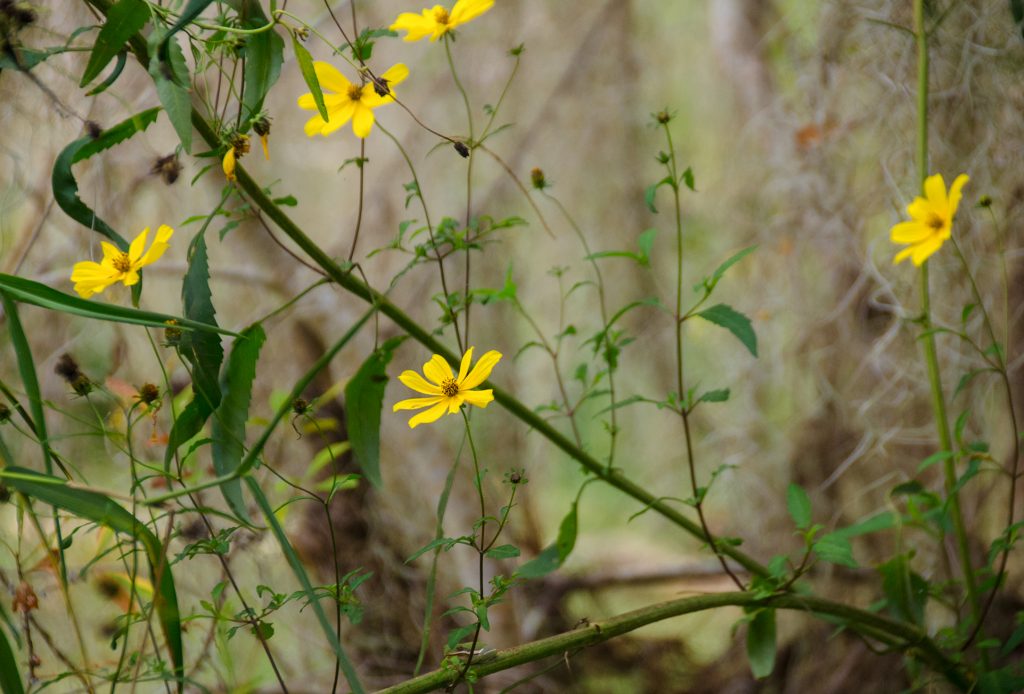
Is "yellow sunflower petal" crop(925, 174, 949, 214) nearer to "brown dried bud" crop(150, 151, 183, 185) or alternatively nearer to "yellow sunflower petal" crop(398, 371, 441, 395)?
"yellow sunflower petal" crop(398, 371, 441, 395)

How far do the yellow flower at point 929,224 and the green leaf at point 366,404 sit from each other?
348mm

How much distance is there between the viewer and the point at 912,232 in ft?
2.09

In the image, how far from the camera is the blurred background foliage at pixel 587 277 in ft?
3.70

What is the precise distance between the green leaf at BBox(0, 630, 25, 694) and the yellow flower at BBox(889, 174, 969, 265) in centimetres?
61

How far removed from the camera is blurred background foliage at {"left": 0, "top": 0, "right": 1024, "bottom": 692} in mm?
1127

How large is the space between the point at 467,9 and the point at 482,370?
230 mm

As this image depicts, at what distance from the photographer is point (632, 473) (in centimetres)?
225

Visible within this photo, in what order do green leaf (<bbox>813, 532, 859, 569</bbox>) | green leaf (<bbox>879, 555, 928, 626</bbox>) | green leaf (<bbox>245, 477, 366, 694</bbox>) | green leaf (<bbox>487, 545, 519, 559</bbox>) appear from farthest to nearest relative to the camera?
1. green leaf (<bbox>879, 555, 928, 626</bbox>)
2. green leaf (<bbox>813, 532, 859, 569</bbox>)
3. green leaf (<bbox>487, 545, 519, 559</bbox>)
4. green leaf (<bbox>245, 477, 366, 694</bbox>)

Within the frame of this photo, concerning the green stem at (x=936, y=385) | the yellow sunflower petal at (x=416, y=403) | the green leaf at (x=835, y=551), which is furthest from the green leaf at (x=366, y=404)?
the green stem at (x=936, y=385)

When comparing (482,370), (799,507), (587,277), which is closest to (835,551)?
(799,507)

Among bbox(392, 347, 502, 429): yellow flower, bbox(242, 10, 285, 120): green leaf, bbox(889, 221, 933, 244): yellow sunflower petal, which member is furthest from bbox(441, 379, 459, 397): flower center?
bbox(889, 221, 933, 244): yellow sunflower petal

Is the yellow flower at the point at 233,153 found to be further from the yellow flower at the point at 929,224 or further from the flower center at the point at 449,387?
the yellow flower at the point at 929,224

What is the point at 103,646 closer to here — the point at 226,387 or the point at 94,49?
the point at 226,387

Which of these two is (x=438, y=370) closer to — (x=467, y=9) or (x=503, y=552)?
(x=503, y=552)
